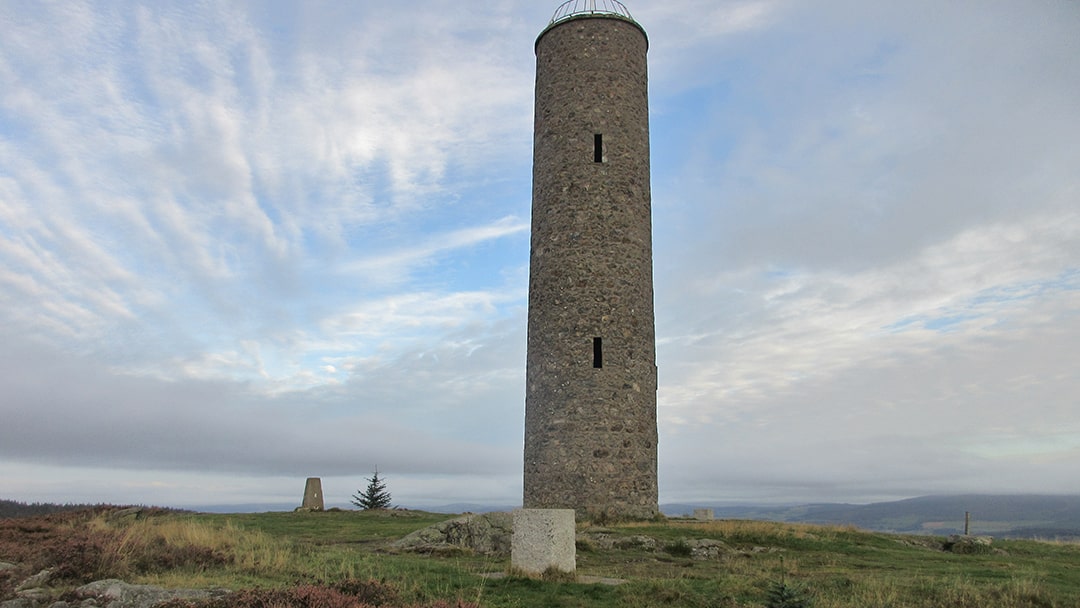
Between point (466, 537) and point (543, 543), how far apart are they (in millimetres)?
5474

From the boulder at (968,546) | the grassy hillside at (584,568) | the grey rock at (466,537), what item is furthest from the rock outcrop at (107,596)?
the boulder at (968,546)

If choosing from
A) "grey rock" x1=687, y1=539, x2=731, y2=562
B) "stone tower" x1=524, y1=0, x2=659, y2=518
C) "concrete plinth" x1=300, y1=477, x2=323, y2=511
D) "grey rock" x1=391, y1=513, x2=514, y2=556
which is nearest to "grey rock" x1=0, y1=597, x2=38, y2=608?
"grey rock" x1=391, y1=513, x2=514, y2=556

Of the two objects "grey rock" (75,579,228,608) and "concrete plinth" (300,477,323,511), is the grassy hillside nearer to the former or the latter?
"grey rock" (75,579,228,608)

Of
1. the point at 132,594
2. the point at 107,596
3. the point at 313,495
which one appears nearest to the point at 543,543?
the point at 132,594

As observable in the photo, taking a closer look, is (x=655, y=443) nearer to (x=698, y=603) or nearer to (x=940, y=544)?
(x=940, y=544)

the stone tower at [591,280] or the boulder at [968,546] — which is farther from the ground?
the stone tower at [591,280]

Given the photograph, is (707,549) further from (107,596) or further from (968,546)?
(107,596)

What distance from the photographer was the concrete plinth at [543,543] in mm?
11930

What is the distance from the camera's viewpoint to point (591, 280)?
2275 cm

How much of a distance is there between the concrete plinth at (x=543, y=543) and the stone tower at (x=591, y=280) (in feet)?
30.7

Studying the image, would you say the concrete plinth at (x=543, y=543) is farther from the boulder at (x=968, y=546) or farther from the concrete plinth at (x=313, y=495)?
the concrete plinth at (x=313, y=495)

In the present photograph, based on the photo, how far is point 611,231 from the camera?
912 inches

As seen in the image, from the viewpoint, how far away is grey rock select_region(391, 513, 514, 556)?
1608cm

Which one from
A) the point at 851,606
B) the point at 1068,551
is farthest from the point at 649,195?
the point at 851,606
